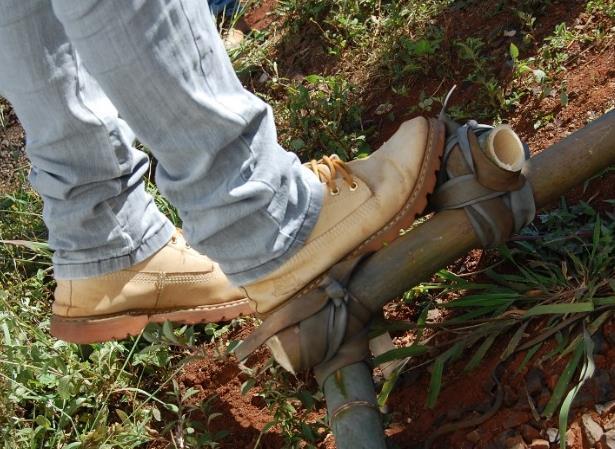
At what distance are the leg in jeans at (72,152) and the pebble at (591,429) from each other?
46.3 inches

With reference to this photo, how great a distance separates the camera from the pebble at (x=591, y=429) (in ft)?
5.63

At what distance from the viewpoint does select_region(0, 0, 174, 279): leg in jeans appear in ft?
6.48

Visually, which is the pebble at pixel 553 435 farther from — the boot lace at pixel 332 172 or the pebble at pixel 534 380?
the boot lace at pixel 332 172

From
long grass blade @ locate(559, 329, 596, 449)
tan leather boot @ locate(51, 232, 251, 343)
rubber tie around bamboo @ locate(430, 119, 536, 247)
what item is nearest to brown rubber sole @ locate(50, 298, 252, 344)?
tan leather boot @ locate(51, 232, 251, 343)

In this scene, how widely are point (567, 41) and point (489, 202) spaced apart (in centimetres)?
101

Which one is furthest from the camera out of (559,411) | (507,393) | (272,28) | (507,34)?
(272,28)

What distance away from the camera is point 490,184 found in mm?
1985

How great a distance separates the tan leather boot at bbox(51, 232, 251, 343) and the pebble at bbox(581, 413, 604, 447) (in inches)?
37.6

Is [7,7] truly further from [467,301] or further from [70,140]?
[467,301]

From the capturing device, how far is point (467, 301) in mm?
Result: 2102

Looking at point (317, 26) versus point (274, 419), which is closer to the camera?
point (274, 419)

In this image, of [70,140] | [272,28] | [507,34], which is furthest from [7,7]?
[272,28]

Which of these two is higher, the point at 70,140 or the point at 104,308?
the point at 70,140

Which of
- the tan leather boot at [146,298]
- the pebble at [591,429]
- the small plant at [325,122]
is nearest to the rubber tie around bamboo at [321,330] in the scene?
the tan leather boot at [146,298]
